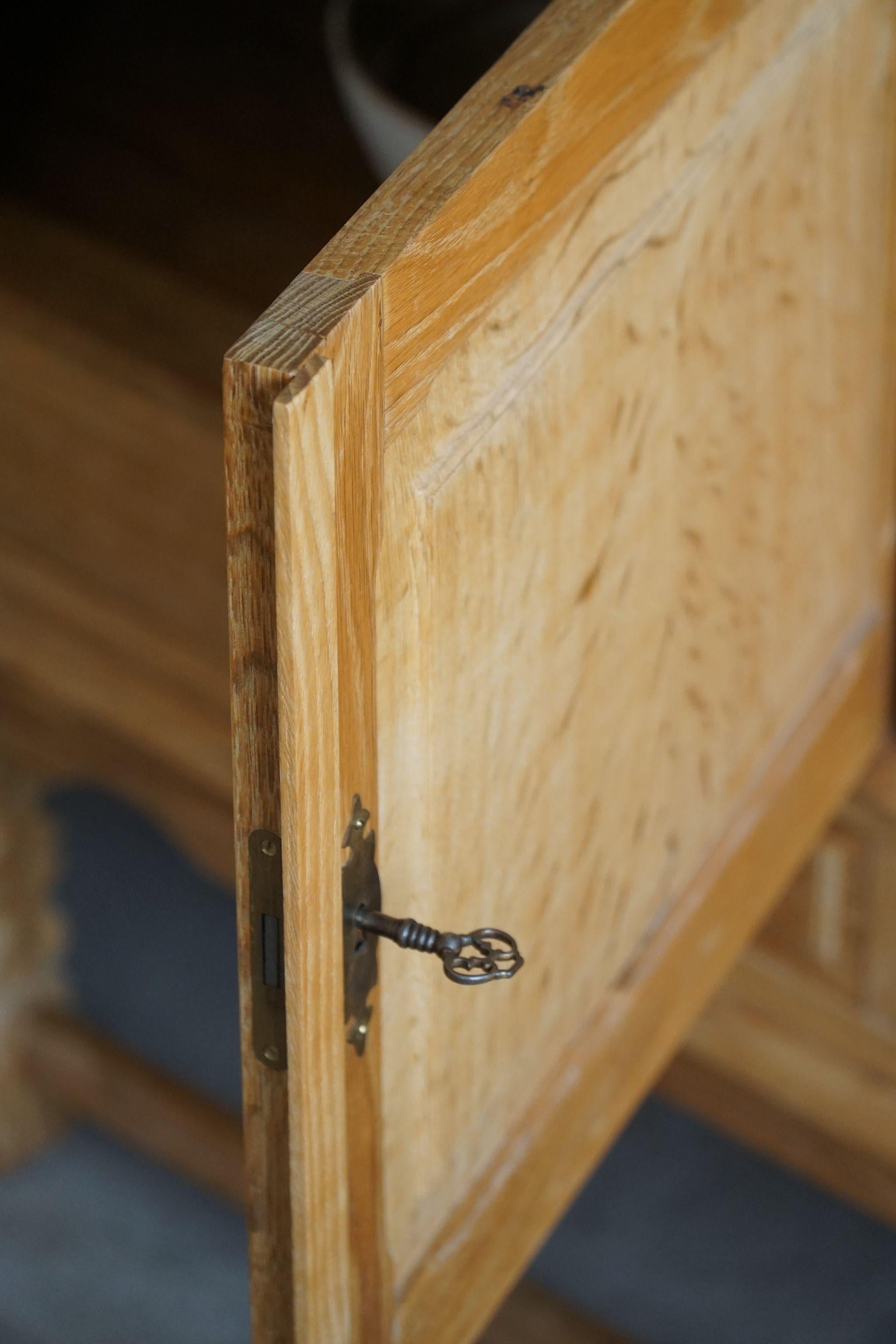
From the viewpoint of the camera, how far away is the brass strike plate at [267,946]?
416 mm

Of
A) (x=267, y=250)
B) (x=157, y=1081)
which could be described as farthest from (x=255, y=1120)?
(x=157, y=1081)

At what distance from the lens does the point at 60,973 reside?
1.54 m

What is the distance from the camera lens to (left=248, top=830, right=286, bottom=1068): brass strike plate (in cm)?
42

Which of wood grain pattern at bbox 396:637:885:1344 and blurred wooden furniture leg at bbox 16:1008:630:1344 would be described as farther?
blurred wooden furniture leg at bbox 16:1008:630:1344

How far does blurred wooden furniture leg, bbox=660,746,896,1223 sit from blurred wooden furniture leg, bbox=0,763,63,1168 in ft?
1.80

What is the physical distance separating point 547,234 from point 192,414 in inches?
14.2

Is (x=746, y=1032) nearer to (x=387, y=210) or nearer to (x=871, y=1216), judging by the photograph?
(x=871, y=1216)

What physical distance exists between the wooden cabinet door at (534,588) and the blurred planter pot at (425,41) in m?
0.24

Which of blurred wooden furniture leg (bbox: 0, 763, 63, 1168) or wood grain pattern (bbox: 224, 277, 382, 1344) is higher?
wood grain pattern (bbox: 224, 277, 382, 1344)

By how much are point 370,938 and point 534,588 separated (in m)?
0.12

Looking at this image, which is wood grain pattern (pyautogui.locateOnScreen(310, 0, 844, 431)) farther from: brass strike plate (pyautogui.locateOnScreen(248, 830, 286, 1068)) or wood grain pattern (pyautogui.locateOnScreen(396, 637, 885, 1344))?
wood grain pattern (pyautogui.locateOnScreen(396, 637, 885, 1344))

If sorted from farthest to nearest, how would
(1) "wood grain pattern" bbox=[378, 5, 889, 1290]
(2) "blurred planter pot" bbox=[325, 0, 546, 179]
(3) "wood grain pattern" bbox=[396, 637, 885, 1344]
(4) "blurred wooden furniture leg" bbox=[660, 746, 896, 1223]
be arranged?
(4) "blurred wooden furniture leg" bbox=[660, 746, 896, 1223]
(2) "blurred planter pot" bbox=[325, 0, 546, 179]
(3) "wood grain pattern" bbox=[396, 637, 885, 1344]
(1) "wood grain pattern" bbox=[378, 5, 889, 1290]

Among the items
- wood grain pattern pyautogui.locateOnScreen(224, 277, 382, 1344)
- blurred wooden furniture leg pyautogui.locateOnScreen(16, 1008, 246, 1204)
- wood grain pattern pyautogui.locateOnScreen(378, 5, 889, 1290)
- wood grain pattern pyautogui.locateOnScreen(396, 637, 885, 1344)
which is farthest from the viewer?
blurred wooden furniture leg pyautogui.locateOnScreen(16, 1008, 246, 1204)

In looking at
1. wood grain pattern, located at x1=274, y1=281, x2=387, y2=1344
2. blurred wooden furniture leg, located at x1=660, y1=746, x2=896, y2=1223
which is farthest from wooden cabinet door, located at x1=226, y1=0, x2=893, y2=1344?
blurred wooden furniture leg, located at x1=660, y1=746, x2=896, y2=1223
